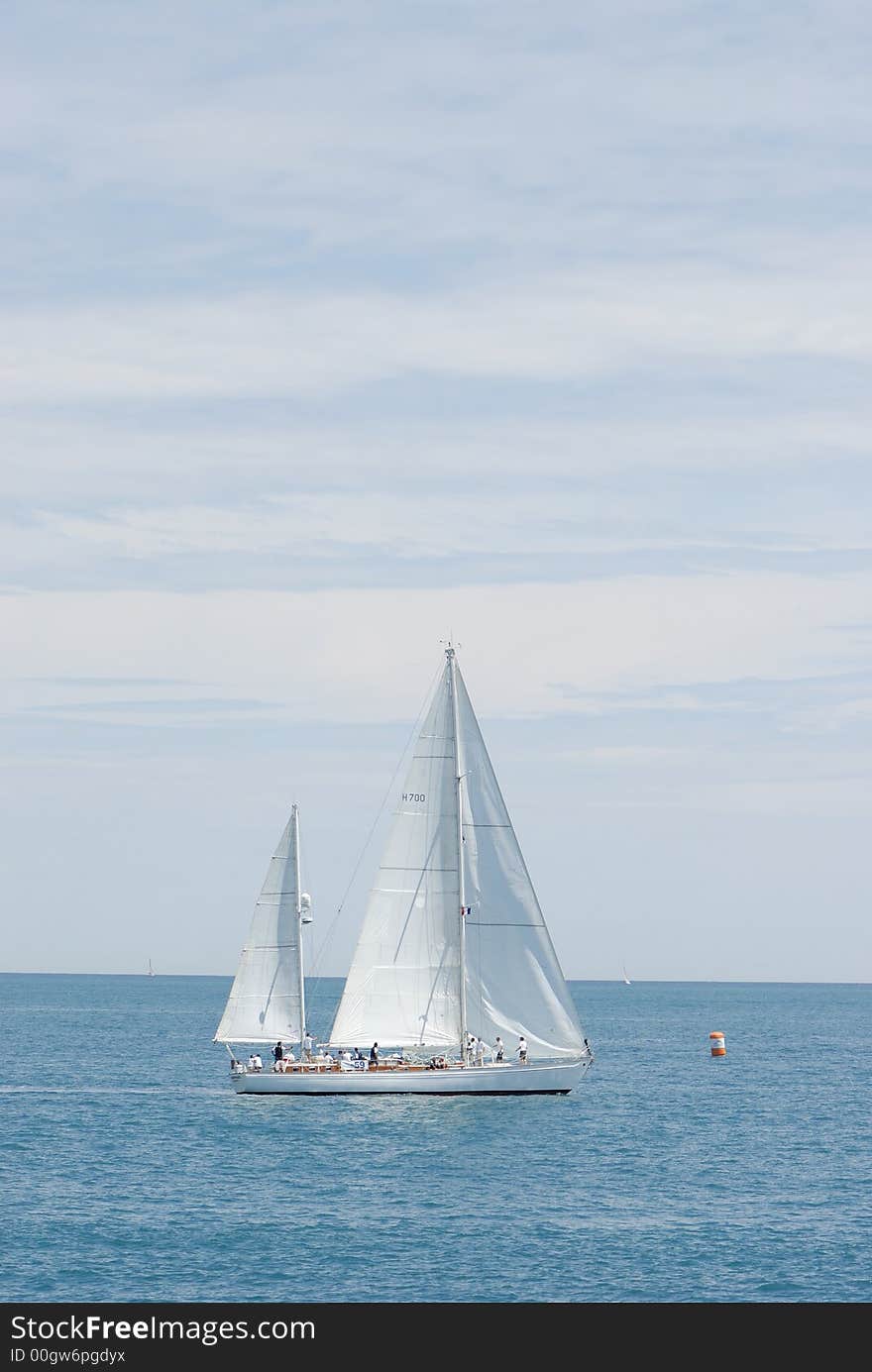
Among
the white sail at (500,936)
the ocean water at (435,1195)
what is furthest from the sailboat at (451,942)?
the ocean water at (435,1195)

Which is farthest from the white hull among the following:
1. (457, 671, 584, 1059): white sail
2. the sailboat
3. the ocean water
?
(457, 671, 584, 1059): white sail

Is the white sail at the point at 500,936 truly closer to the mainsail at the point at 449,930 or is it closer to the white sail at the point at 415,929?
the mainsail at the point at 449,930

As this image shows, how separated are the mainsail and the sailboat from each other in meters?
0.05

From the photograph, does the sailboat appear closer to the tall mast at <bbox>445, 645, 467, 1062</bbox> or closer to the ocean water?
the tall mast at <bbox>445, 645, 467, 1062</bbox>

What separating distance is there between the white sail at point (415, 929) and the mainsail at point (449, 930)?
0.15ft

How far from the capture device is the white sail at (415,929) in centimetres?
7725

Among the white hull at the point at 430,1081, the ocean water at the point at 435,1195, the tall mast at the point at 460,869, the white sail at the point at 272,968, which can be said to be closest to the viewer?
the ocean water at the point at 435,1195

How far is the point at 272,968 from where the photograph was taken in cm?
8256

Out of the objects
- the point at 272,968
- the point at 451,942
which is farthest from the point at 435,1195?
the point at 272,968

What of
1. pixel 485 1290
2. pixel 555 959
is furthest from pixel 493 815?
pixel 485 1290

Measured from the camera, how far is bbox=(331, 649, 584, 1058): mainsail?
253 ft

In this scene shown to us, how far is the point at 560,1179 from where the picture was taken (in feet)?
194

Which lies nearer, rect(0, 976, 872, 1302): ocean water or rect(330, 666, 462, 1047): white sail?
rect(0, 976, 872, 1302): ocean water

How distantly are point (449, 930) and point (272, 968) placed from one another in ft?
34.7
